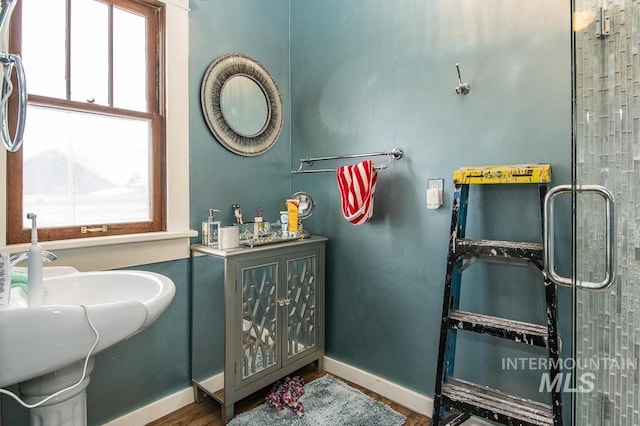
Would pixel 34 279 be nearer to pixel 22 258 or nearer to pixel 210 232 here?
pixel 22 258

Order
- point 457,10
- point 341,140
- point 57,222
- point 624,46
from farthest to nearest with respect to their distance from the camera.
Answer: point 341,140 → point 457,10 → point 57,222 → point 624,46

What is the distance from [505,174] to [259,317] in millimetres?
1365

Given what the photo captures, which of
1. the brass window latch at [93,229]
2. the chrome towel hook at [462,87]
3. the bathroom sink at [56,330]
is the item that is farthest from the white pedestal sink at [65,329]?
the chrome towel hook at [462,87]

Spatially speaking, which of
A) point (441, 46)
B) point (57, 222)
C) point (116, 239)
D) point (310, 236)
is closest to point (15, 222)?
point (57, 222)

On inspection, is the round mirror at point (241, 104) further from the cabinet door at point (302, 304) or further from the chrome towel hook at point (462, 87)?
the chrome towel hook at point (462, 87)

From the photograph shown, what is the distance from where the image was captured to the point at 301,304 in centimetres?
212

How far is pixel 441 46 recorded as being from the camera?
177 centimetres

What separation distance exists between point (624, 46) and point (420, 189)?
97 cm

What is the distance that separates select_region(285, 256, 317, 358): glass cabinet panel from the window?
78 centimetres

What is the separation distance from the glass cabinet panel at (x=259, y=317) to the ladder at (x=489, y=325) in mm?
881

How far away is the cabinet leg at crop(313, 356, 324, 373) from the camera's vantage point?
2.27 metres

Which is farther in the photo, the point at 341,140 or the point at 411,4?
the point at 341,140

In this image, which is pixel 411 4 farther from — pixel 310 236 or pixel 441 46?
pixel 310 236

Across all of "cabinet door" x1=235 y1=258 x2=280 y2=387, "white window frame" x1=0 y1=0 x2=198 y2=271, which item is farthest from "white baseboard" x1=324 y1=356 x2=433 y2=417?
"white window frame" x1=0 y1=0 x2=198 y2=271
